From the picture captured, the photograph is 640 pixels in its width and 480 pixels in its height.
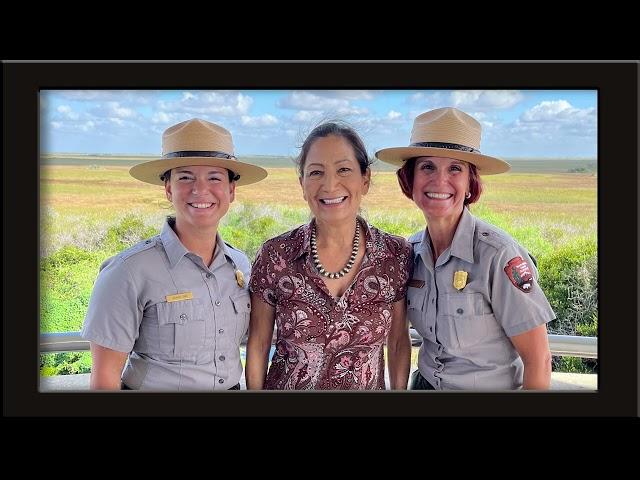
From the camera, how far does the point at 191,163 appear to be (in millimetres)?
3092

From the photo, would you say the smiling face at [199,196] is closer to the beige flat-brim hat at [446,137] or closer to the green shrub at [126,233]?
the green shrub at [126,233]

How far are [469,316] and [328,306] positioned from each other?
0.45 m

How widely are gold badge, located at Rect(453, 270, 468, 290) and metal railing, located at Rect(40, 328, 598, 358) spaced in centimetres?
36

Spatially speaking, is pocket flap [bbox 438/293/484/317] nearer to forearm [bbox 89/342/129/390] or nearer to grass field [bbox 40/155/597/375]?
grass field [bbox 40/155/597/375]

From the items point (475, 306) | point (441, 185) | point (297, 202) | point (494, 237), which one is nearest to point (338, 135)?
point (297, 202)

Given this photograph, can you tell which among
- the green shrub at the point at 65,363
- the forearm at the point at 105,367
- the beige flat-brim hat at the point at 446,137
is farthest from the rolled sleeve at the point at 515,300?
the green shrub at the point at 65,363

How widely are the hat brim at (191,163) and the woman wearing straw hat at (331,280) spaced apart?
15 cm

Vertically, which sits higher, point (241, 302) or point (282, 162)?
point (282, 162)

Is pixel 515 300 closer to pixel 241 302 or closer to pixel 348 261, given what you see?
pixel 348 261
